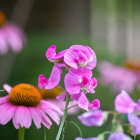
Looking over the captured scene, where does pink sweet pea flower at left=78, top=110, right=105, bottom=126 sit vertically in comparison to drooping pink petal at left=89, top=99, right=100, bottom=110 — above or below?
above

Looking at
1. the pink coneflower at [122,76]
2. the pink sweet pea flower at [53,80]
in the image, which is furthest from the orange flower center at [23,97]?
the pink coneflower at [122,76]

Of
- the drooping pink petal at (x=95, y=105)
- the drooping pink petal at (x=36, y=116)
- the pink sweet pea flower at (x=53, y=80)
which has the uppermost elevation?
the pink sweet pea flower at (x=53, y=80)

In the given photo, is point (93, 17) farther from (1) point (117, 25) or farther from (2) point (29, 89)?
(2) point (29, 89)

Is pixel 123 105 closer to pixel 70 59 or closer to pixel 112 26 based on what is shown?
pixel 70 59

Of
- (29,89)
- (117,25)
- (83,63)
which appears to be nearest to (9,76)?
(117,25)

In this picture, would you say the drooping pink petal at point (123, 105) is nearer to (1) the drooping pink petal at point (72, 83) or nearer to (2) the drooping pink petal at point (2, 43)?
(1) the drooping pink petal at point (72, 83)

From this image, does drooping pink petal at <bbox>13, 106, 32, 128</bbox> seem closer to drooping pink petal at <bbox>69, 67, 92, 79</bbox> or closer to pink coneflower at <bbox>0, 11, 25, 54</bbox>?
drooping pink petal at <bbox>69, 67, 92, 79</bbox>

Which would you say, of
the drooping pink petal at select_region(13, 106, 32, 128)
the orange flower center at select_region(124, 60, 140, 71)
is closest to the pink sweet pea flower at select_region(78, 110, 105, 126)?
the drooping pink petal at select_region(13, 106, 32, 128)
